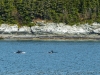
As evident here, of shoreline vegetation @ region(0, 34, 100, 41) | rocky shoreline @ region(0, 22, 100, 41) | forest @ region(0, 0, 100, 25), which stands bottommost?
shoreline vegetation @ region(0, 34, 100, 41)

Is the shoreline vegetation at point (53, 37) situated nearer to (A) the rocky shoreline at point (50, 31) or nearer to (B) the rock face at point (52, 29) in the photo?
(A) the rocky shoreline at point (50, 31)

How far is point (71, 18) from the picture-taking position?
118 metres

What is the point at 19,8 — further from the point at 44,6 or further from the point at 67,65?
the point at 67,65

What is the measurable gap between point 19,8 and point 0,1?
4.82 meters

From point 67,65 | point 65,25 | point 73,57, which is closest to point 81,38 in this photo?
point 65,25

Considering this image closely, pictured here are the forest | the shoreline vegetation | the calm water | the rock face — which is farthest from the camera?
the forest

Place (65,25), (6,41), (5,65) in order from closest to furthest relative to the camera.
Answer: (5,65), (6,41), (65,25)

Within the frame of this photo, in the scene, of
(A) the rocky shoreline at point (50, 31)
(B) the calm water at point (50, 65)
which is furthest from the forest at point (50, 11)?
(B) the calm water at point (50, 65)

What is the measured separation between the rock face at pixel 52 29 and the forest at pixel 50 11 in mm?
2199

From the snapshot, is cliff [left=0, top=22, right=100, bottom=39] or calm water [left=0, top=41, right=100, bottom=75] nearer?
calm water [left=0, top=41, right=100, bottom=75]

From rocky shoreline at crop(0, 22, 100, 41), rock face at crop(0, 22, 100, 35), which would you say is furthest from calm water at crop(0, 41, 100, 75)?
rock face at crop(0, 22, 100, 35)

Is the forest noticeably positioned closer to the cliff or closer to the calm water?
the cliff

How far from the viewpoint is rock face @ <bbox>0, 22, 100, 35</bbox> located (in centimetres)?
11306

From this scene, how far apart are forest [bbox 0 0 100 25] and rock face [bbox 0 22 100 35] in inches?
86.6
